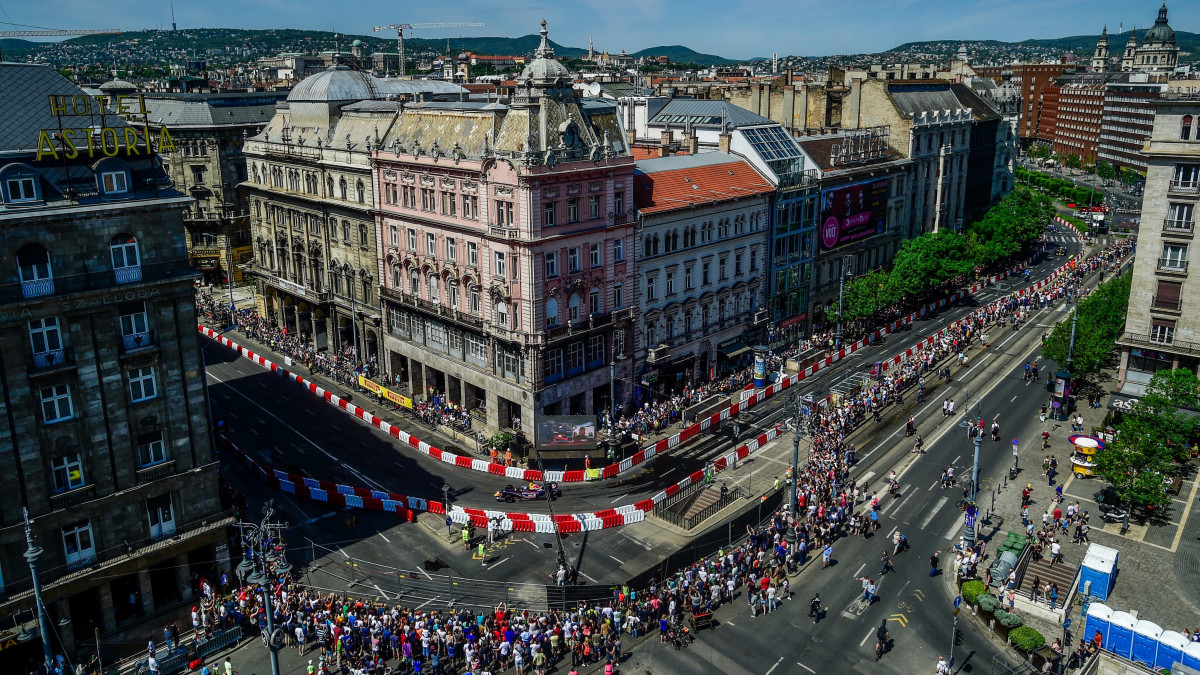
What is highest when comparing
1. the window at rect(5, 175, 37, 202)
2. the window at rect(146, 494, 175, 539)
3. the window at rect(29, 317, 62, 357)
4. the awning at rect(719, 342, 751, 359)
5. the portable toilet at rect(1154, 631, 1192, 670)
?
the window at rect(5, 175, 37, 202)

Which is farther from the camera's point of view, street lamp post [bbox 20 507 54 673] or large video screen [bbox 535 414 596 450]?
large video screen [bbox 535 414 596 450]

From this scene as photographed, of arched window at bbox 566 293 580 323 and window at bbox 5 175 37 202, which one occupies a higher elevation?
window at bbox 5 175 37 202

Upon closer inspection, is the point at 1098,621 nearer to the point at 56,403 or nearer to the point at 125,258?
the point at 125,258

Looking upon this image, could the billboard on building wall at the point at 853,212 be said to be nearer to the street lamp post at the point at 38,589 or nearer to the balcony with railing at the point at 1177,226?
the balcony with railing at the point at 1177,226

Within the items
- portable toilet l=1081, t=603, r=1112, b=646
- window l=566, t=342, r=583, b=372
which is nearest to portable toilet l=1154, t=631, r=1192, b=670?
portable toilet l=1081, t=603, r=1112, b=646

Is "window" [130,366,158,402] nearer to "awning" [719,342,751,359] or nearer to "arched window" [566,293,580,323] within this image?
"arched window" [566,293,580,323]

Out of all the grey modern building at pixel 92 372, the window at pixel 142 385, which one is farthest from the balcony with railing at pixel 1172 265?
the window at pixel 142 385
